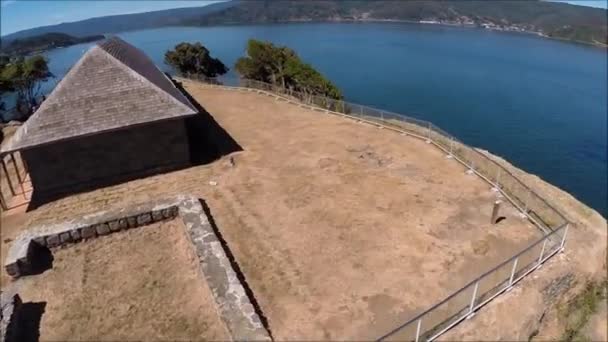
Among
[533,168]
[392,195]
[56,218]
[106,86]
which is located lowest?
[533,168]

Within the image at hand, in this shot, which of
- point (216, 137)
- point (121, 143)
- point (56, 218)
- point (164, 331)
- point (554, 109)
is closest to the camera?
point (164, 331)

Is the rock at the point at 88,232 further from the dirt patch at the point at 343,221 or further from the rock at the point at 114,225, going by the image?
the dirt patch at the point at 343,221

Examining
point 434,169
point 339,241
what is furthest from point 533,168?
point 339,241

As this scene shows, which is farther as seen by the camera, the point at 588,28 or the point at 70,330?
the point at 588,28

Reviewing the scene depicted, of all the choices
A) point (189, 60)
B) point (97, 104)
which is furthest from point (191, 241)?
point (189, 60)

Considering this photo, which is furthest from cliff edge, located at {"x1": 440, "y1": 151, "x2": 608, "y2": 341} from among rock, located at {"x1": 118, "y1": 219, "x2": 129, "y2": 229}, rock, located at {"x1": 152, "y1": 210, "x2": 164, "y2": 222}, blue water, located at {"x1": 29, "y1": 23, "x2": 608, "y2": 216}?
blue water, located at {"x1": 29, "y1": 23, "x2": 608, "y2": 216}

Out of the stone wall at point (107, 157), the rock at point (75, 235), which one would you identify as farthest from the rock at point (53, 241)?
the stone wall at point (107, 157)

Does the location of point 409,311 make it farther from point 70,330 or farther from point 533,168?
point 533,168

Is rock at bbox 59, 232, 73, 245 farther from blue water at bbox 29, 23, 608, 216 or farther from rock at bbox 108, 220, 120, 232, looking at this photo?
blue water at bbox 29, 23, 608, 216
